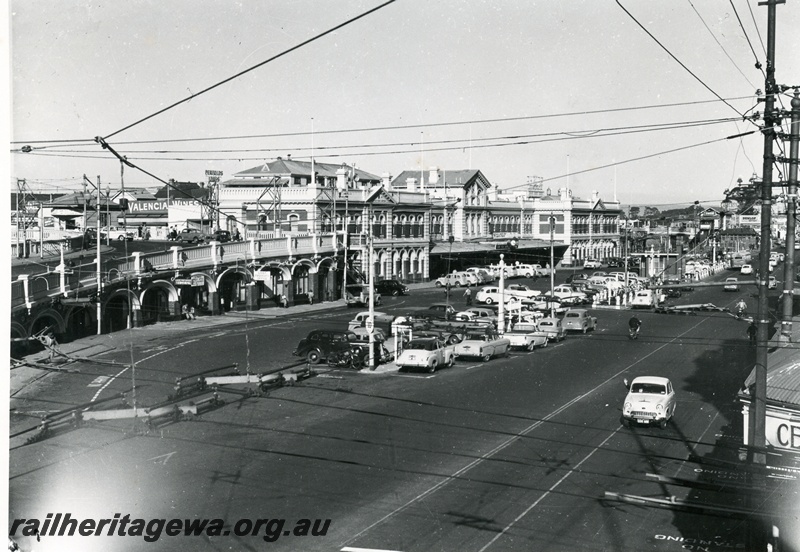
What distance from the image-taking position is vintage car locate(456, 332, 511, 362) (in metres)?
30.8

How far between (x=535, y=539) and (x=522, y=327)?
23.5 meters

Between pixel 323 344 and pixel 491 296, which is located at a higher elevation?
pixel 323 344

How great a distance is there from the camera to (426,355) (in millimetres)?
28219

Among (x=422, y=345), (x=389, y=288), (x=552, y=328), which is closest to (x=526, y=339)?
(x=552, y=328)

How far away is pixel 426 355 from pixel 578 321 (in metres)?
12.4

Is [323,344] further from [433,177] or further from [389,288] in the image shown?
[433,177]

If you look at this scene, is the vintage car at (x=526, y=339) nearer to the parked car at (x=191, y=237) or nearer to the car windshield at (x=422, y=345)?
the car windshield at (x=422, y=345)

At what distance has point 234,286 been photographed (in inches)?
1827

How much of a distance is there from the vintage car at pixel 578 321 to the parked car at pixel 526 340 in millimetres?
3613

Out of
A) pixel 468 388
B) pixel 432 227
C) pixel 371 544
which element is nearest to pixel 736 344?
pixel 468 388

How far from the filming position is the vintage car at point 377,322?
3672 cm

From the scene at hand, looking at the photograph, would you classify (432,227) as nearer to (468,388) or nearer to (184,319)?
(184,319)

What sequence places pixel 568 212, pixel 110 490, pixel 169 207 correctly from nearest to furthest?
pixel 110 490 < pixel 169 207 < pixel 568 212

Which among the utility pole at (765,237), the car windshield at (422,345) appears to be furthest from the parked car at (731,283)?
the car windshield at (422,345)
